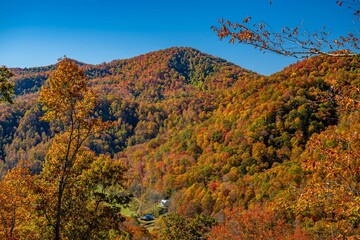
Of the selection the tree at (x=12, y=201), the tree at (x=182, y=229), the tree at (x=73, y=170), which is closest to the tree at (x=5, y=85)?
the tree at (x=73, y=170)

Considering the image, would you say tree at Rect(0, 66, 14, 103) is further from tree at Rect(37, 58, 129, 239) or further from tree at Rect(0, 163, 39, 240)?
tree at Rect(0, 163, 39, 240)

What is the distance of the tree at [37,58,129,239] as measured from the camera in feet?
44.1

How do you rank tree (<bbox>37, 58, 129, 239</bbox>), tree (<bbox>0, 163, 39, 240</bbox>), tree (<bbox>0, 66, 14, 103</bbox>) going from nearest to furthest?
tree (<bbox>0, 66, 14, 103</bbox>)
tree (<bbox>37, 58, 129, 239</bbox>)
tree (<bbox>0, 163, 39, 240</bbox>)

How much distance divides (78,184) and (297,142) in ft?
349

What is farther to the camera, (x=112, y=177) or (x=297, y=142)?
(x=297, y=142)

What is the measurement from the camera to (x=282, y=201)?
9977mm

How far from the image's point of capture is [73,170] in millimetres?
14914

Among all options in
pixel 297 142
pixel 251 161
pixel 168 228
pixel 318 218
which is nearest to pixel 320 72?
pixel 297 142

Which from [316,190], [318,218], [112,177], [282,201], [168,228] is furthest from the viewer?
[318,218]

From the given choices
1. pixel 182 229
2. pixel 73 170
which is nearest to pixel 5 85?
pixel 73 170

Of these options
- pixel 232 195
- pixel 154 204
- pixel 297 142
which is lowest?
pixel 154 204

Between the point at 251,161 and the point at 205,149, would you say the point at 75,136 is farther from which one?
the point at 205,149

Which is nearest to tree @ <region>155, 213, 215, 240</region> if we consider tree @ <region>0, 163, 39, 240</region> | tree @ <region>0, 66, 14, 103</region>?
tree @ <region>0, 163, 39, 240</region>

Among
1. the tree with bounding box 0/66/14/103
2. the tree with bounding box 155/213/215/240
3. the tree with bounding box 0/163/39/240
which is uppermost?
the tree with bounding box 0/66/14/103
